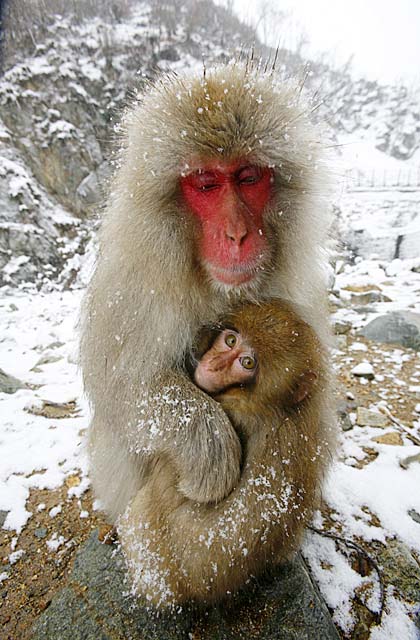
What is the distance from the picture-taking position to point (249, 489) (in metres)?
1.25

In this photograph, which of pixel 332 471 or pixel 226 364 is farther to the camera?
pixel 332 471

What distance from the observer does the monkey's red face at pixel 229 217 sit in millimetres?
1288

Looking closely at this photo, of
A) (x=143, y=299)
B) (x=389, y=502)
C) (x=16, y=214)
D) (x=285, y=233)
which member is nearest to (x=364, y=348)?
(x=389, y=502)

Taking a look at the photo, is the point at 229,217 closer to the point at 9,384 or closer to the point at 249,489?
the point at 249,489

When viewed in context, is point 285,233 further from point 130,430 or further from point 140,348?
point 130,430

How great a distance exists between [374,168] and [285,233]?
16.2 meters

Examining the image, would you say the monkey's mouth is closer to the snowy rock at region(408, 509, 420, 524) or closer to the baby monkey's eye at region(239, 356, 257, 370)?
the baby monkey's eye at region(239, 356, 257, 370)

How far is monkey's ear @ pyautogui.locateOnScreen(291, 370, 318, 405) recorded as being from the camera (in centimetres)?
129

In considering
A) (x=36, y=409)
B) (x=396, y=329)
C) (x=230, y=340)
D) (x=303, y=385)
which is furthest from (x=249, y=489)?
(x=396, y=329)

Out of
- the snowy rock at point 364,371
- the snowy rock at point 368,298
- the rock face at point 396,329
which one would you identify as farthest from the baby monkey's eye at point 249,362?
the snowy rock at point 368,298

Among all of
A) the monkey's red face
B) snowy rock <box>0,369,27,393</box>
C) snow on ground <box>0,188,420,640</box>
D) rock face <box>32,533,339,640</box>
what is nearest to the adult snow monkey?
the monkey's red face

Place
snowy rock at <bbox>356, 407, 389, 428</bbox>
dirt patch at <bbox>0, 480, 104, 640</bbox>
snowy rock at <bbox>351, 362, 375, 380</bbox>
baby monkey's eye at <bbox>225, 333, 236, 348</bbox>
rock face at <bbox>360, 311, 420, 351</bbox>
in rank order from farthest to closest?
rock face at <bbox>360, 311, 420, 351</bbox> → snowy rock at <bbox>351, 362, 375, 380</bbox> → snowy rock at <bbox>356, 407, 389, 428</bbox> → dirt patch at <bbox>0, 480, 104, 640</bbox> → baby monkey's eye at <bbox>225, 333, 236, 348</bbox>

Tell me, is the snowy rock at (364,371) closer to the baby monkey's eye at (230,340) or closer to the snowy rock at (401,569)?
the snowy rock at (401,569)

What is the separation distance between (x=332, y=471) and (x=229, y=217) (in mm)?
1290
